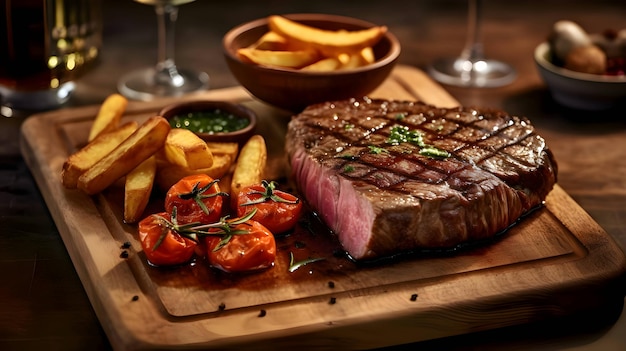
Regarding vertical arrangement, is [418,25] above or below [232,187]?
below

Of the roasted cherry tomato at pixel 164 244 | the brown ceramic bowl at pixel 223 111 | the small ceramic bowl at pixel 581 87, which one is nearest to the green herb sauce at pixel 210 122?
the brown ceramic bowl at pixel 223 111

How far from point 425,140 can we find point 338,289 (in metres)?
0.80

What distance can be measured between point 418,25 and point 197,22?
139 cm

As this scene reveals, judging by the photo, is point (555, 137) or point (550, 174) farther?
point (555, 137)

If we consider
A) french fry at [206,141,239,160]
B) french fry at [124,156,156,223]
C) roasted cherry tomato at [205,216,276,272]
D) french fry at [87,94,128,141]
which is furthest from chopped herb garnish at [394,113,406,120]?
french fry at [87,94,128,141]

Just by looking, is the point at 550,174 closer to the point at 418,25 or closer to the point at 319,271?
the point at 319,271

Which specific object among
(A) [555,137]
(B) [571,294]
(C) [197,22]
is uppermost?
(B) [571,294]

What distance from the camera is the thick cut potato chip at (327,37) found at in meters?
4.11

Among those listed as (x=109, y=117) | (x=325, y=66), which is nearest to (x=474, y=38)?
(x=325, y=66)

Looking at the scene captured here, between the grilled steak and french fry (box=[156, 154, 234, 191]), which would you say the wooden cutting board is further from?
french fry (box=[156, 154, 234, 191])

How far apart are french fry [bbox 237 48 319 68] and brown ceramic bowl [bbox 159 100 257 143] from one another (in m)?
0.22

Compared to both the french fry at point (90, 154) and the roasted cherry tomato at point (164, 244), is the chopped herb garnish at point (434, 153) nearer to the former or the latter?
the roasted cherry tomato at point (164, 244)

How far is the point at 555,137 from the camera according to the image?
4.38 meters

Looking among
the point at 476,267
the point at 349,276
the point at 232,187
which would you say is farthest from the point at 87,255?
the point at 476,267
